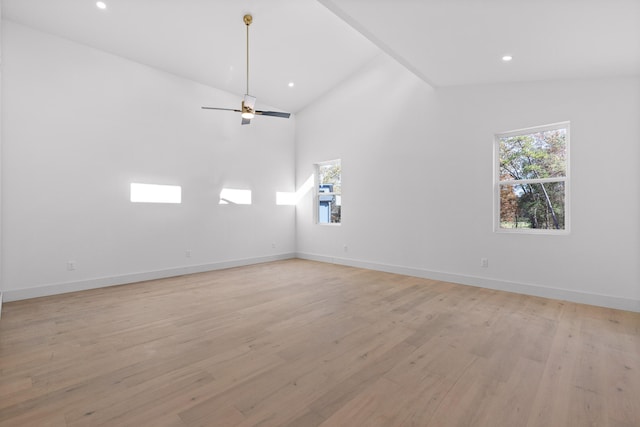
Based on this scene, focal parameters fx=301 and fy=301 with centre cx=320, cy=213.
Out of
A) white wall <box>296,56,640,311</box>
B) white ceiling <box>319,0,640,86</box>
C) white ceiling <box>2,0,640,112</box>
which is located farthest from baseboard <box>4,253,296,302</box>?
white ceiling <box>319,0,640,86</box>

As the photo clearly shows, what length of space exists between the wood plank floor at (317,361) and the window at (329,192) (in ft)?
9.33

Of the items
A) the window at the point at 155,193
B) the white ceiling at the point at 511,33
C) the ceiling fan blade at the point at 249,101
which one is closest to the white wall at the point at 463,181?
the white ceiling at the point at 511,33

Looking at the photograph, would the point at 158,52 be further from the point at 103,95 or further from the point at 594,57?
the point at 594,57

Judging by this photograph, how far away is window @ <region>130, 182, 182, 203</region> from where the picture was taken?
4.79 meters

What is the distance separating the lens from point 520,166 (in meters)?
4.31

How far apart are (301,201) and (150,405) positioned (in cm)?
560

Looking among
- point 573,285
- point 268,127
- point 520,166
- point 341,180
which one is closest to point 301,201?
point 341,180

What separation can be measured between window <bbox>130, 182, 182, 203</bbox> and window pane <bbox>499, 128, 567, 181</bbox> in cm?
528

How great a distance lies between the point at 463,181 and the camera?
4.69m

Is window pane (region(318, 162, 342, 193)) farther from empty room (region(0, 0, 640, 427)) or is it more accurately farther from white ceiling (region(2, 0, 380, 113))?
white ceiling (region(2, 0, 380, 113))

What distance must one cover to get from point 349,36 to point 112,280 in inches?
215

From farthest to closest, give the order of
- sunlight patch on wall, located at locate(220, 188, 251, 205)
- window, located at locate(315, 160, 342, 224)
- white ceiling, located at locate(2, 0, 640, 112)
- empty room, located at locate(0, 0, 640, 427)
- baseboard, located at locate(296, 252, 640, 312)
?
1. window, located at locate(315, 160, 342, 224)
2. sunlight patch on wall, located at locate(220, 188, 251, 205)
3. baseboard, located at locate(296, 252, 640, 312)
4. white ceiling, located at locate(2, 0, 640, 112)
5. empty room, located at locate(0, 0, 640, 427)

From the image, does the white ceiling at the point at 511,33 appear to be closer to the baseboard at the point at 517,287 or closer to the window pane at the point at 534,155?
the window pane at the point at 534,155

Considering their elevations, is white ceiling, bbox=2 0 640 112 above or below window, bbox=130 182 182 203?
above
